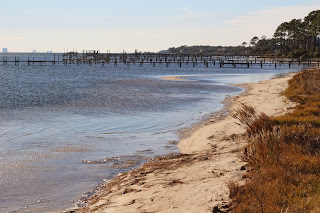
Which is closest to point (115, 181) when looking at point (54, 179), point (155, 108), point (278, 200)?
point (54, 179)

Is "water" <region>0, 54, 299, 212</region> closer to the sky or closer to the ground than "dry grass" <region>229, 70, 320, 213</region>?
closer to the ground

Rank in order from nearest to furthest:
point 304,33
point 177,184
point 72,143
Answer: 1. point 177,184
2. point 72,143
3. point 304,33

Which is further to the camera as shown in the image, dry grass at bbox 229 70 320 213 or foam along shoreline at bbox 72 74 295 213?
foam along shoreline at bbox 72 74 295 213

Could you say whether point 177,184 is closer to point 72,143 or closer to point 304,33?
point 72,143

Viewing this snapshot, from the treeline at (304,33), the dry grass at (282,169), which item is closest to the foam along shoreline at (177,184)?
the dry grass at (282,169)

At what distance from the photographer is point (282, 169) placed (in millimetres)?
8008

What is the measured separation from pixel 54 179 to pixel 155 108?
52.6 feet

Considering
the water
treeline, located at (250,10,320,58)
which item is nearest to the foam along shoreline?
the water

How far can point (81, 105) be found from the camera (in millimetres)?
28609

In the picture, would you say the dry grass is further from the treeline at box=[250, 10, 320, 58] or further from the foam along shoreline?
the treeline at box=[250, 10, 320, 58]

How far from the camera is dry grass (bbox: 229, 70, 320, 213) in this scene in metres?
6.43

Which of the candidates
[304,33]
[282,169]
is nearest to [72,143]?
[282,169]

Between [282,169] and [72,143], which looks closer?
[282,169]

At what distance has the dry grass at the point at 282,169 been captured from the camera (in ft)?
21.1
